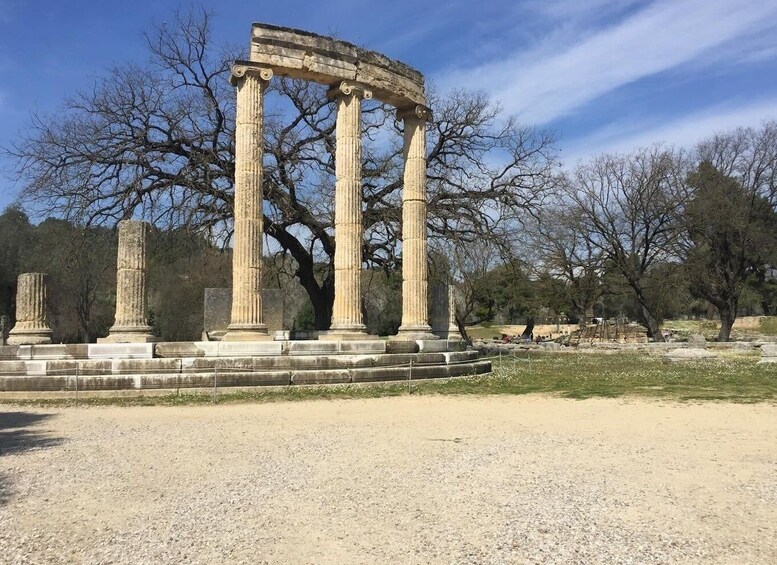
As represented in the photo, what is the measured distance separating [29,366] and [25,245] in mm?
26203

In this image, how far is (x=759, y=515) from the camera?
485cm

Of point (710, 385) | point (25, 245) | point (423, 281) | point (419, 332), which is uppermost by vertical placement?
point (25, 245)

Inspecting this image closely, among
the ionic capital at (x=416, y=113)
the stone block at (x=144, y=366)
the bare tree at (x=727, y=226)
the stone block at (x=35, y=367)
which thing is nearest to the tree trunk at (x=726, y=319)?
the bare tree at (x=727, y=226)

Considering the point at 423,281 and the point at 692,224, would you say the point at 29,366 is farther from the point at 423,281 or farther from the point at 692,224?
the point at 692,224

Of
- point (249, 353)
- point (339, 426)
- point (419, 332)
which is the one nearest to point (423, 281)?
point (419, 332)

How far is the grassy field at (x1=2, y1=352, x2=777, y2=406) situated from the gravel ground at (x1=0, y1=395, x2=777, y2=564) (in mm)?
2684

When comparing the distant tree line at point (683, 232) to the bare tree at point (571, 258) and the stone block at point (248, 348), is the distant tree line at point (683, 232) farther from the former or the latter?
the stone block at point (248, 348)

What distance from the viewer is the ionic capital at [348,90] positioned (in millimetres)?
16781

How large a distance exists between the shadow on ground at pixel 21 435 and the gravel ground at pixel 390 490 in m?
0.05

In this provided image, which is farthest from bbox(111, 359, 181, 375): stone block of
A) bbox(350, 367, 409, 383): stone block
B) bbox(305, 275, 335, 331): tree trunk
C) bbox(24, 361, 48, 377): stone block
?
bbox(305, 275, 335, 331): tree trunk

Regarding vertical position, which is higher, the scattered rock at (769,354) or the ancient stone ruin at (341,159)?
the ancient stone ruin at (341,159)

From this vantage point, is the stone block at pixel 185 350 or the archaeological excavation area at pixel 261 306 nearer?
the archaeological excavation area at pixel 261 306

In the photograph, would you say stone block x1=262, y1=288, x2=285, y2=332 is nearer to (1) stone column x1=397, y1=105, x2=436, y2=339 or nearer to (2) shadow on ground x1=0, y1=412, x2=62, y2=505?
(1) stone column x1=397, y1=105, x2=436, y2=339

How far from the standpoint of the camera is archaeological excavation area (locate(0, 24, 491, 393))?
13430 millimetres
